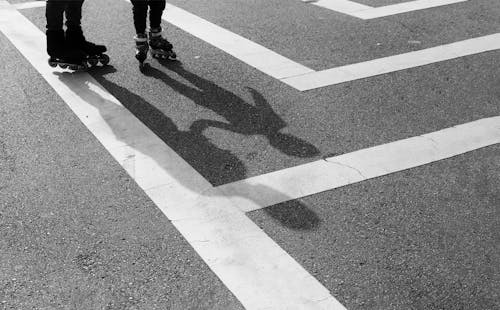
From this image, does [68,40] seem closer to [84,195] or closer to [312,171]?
[84,195]

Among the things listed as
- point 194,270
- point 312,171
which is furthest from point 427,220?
point 194,270

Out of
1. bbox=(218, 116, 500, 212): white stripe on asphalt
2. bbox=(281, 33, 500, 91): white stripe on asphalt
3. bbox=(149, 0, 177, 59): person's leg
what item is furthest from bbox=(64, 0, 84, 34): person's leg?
bbox=(218, 116, 500, 212): white stripe on asphalt

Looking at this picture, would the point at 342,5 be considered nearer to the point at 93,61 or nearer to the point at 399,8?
the point at 399,8

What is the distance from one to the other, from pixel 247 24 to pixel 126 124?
3.04 meters

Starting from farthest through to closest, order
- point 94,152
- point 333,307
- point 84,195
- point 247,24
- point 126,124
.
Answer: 1. point 247,24
2. point 126,124
3. point 94,152
4. point 84,195
5. point 333,307

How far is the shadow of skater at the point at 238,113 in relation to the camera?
5.73 meters

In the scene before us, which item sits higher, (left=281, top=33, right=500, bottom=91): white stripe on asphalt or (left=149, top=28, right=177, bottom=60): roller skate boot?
(left=281, top=33, right=500, bottom=91): white stripe on asphalt

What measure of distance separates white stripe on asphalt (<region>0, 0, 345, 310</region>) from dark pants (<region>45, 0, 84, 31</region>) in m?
0.52

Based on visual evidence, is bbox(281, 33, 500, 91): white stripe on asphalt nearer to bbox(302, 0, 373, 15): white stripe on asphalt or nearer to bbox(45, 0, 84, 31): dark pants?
bbox(302, 0, 373, 15): white stripe on asphalt

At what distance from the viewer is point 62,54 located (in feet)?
23.6

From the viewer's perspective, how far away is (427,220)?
4.66 m

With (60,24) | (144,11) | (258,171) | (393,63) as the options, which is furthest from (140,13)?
(258,171)

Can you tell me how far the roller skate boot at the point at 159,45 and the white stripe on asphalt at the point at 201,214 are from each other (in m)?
0.74

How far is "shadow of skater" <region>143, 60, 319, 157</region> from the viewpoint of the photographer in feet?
18.8
